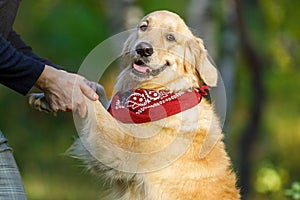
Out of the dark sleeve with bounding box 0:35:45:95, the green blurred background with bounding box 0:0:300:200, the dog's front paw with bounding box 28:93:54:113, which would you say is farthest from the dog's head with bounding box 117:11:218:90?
the green blurred background with bounding box 0:0:300:200

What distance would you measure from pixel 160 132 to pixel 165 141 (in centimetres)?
7

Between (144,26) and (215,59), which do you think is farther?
(215,59)

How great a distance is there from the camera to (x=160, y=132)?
5344 millimetres

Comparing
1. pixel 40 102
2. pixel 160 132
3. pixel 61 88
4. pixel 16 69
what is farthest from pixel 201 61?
pixel 16 69

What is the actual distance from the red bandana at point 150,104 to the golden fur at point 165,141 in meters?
0.04

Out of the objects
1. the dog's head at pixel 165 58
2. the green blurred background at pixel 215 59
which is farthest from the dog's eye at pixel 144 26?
the green blurred background at pixel 215 59

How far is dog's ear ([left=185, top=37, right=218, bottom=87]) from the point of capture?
562 cm

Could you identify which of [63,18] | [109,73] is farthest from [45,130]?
[109,73]

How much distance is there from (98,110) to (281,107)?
14.2 meters

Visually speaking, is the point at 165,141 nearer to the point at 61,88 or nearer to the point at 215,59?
the point at 61,88

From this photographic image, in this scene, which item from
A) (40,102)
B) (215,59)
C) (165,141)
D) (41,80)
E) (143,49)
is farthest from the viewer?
(215,59)

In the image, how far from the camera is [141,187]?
17.6 feet

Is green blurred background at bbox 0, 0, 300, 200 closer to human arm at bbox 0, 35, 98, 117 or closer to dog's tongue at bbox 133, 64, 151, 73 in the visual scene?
dog's tongue at bbox 133, 64, 151, 73

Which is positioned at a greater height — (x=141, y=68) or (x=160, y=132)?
(x=141, y=68)
